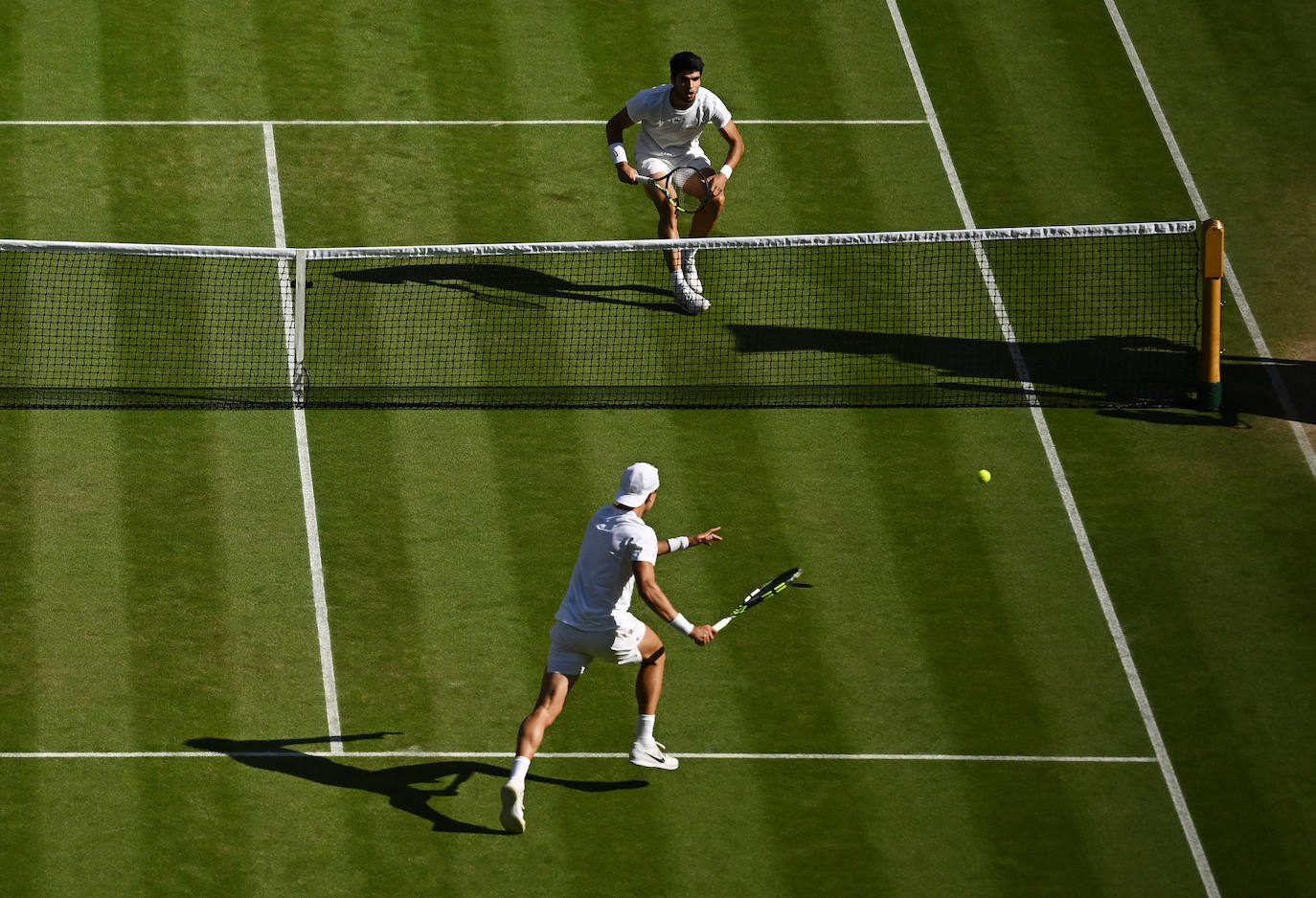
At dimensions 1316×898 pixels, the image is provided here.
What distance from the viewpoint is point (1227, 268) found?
19.9 metres

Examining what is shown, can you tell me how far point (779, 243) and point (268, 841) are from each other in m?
7.03

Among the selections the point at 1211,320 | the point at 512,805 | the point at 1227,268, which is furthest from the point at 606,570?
the point at 1227,268

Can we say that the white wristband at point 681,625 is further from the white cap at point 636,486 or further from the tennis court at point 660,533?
the tennis court at point 660,533

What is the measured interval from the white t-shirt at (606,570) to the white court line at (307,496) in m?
2.08

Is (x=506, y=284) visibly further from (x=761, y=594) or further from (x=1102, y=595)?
(x=1102, y=595)

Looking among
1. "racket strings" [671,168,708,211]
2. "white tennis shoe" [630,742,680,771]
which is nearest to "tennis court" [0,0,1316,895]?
"white tennis shoe" [630,742,680,771]

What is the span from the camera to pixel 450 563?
1602 centimetres

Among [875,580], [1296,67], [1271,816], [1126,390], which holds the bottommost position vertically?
[1271,816]

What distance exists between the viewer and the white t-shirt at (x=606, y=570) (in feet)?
43.7

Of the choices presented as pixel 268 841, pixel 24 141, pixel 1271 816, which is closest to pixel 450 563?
pixel 268 841

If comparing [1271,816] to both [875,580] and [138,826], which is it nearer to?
[875,580]

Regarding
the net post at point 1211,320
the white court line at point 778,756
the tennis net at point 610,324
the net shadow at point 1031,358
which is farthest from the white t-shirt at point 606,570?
the net post at point 1211,320

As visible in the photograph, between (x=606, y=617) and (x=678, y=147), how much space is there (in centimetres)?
673

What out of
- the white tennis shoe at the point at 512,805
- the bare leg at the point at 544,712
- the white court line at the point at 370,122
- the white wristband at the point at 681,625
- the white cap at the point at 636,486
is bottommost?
the white tennis shoe at the point at 512,805
